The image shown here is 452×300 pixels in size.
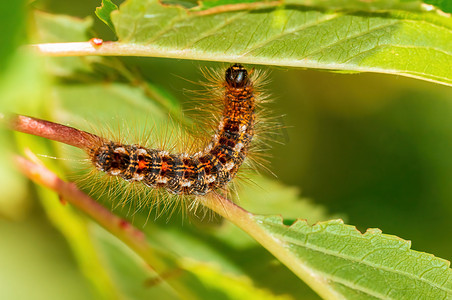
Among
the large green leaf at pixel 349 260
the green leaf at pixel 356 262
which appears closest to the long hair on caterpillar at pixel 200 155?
the large green leaf at pixel 349 260

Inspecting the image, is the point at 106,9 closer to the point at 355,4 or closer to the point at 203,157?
the point at 355,4

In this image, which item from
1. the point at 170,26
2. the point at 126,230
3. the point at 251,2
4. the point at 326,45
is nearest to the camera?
A: the point at 251,2

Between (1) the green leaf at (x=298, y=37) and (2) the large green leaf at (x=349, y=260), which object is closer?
(1) the green leaf at (x=298, y=37)

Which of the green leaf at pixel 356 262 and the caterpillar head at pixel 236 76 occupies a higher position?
the caterpillar head at pixel 236 76

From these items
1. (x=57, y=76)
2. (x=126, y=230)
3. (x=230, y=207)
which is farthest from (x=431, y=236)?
(x=57, y=76)

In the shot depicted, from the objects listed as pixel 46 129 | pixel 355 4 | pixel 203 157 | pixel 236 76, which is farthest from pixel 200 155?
pixel 355 4

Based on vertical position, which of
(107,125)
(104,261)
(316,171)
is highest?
(316,171)

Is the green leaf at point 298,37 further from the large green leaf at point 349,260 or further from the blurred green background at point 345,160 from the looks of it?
the blurred green background at point 345,160

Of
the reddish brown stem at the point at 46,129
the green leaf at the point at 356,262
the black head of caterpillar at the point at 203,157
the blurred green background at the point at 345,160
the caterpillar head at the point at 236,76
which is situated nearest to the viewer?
the reddish brown stem at the point at 46,129

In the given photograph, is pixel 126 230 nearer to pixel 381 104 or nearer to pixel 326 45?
pixel 326 45
